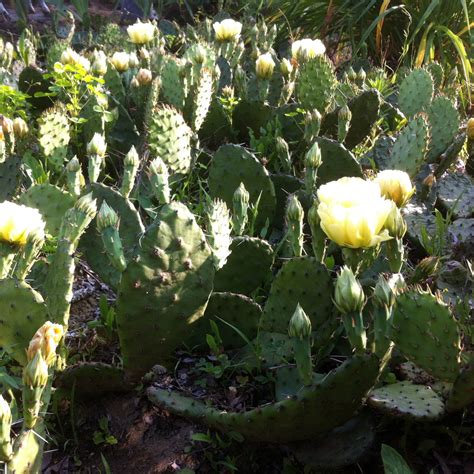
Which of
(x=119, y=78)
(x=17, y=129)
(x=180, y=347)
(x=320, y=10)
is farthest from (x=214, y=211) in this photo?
(x=320, y=10)

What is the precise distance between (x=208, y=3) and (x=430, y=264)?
5662mm

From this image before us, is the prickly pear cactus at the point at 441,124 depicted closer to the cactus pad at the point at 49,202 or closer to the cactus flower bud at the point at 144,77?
the cactus flower bud at the point at 144,77

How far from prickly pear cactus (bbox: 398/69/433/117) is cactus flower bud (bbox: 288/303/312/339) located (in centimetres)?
178

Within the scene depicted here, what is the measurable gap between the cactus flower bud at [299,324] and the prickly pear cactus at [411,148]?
1177 millimetres

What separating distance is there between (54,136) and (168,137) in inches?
19.8

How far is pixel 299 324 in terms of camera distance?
1.29m

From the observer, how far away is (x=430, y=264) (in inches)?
64.1

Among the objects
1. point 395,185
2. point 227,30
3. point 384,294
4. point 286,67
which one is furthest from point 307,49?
point 384,294

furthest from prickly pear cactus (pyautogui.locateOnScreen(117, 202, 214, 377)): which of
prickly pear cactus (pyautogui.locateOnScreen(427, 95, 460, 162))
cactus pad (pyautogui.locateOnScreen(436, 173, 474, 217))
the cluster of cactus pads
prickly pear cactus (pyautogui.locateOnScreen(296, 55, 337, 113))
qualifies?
prickly pear cactus (pyautogui.locateOnScreen(427, 95, 460, 162))

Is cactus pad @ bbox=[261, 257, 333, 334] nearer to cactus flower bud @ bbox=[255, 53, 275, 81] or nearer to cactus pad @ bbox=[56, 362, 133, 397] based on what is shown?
cactus pad @ bbox=[56, 362, 133, 397]

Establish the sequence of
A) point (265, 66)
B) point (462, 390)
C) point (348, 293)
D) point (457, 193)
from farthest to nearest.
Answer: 1. point (265, 66)
2. point (457, 193)
3. point (462, 390)
4. point (348, 293)

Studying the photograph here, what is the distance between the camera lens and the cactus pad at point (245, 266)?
1.81 meters

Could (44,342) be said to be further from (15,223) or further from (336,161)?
(336,161)

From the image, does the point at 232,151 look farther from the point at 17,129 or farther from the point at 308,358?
the point at 308,358
